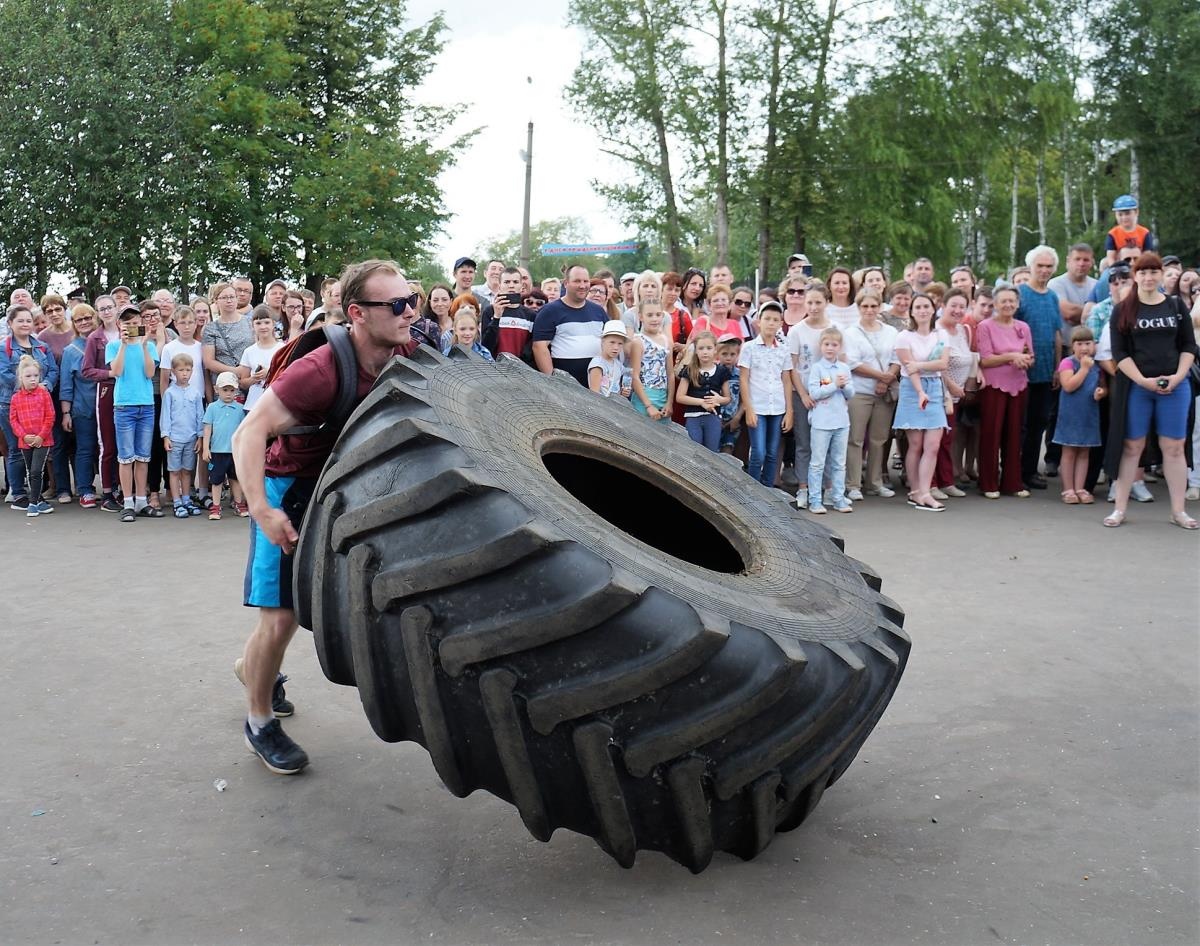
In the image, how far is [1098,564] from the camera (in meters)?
7.38

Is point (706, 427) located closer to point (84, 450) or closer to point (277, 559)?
point (84, 450)

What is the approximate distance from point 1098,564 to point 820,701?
205 inches

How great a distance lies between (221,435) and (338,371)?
235 inches

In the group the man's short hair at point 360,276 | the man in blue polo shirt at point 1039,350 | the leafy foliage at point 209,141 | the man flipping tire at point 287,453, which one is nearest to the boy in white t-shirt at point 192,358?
the man flipping tire at point 287,453

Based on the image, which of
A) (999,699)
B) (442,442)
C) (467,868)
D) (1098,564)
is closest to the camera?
(442,442)

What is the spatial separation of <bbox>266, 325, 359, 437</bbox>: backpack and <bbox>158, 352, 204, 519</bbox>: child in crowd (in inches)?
232

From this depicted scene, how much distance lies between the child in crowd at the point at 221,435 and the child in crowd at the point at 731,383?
4121 millimetres

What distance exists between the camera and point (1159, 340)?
8.49 meters

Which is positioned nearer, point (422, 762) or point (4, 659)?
point (422, 762)

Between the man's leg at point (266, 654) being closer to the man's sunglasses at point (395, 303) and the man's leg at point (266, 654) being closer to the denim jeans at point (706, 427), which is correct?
the man's sunglasses at point (395, 303)

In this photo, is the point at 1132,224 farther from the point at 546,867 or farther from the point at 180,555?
the point at 546,867

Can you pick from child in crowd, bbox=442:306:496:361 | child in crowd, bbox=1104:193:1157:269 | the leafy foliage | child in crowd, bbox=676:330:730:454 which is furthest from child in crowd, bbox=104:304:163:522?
the leafy foliage

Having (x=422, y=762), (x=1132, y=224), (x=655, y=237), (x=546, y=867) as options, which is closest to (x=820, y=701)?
(x=546, y=867)

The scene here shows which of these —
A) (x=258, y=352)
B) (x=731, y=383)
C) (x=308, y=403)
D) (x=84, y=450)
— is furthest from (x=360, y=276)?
(x=84, y=450)
